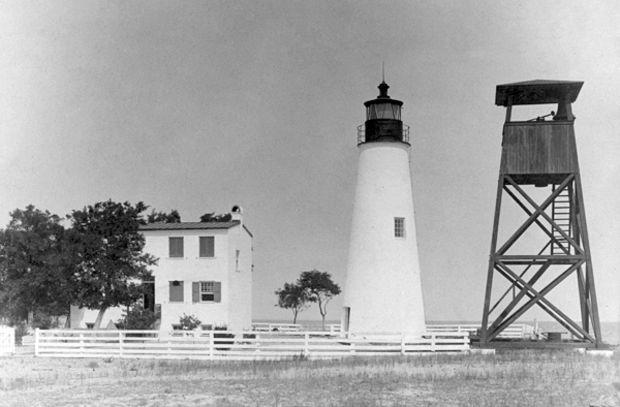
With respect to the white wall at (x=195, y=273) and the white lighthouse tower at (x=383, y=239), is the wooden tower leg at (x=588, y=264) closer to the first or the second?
the white lighthouse tower at (x=383, y=239)

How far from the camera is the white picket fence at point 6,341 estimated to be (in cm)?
3028

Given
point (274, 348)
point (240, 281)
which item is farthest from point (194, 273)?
point (274, 348)

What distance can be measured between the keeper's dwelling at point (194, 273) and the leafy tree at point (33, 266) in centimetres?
502

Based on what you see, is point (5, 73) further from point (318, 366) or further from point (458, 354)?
point (458, 354)

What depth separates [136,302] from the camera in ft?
131

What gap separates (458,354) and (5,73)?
709 inches

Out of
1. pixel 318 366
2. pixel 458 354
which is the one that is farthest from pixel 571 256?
pixel 318 366

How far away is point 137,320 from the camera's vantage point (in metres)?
37.9

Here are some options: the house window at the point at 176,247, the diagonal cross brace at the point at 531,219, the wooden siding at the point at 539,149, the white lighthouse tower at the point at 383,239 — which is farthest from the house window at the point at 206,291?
the wooden siding at the point at 539,149

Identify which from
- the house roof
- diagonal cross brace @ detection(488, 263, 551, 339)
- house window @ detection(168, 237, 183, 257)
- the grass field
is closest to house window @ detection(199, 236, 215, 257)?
the house roof

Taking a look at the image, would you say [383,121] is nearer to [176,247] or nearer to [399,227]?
[399,227]

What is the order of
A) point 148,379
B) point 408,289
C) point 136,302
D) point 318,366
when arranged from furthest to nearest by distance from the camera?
point 136,302 < point 408,289 < point 318,366 < point 148,379

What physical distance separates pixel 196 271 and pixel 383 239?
A: 1340cm

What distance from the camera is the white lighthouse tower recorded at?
30984 mm
